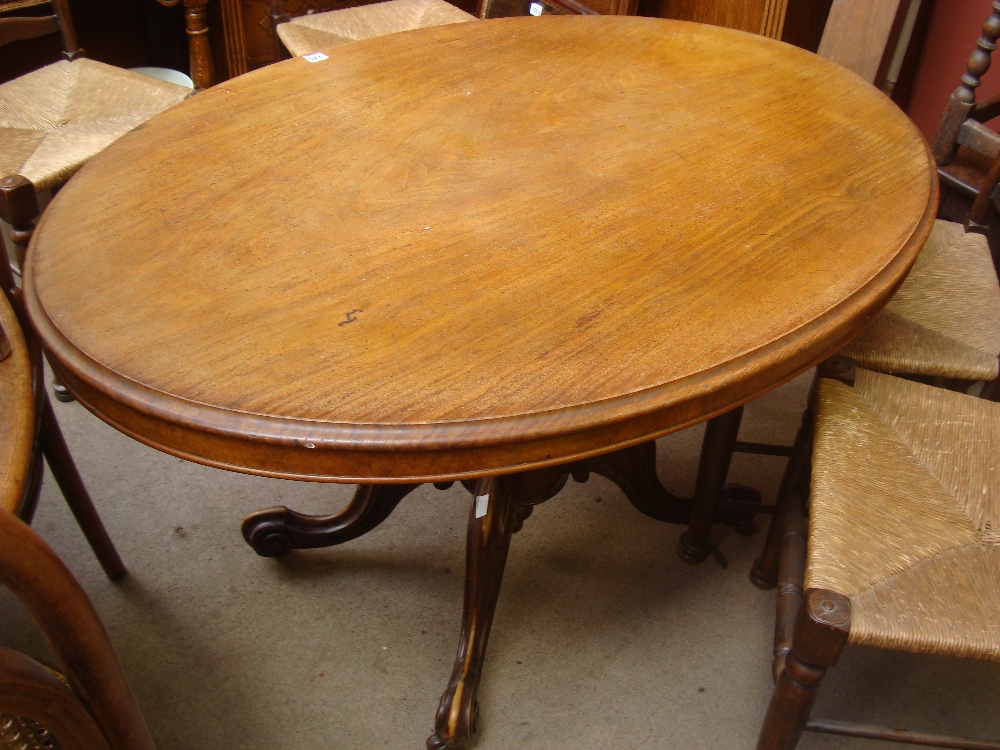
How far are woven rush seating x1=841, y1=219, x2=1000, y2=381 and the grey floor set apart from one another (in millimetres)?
547

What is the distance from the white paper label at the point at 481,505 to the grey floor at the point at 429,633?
34cm

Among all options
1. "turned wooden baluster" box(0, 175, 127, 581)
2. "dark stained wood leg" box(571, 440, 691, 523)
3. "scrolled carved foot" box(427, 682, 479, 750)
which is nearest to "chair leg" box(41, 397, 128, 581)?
"turned wooden baluster" box(0, 175, 127, 581)

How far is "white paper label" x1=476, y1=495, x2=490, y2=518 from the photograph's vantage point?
1427mm

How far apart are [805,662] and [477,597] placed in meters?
0.58

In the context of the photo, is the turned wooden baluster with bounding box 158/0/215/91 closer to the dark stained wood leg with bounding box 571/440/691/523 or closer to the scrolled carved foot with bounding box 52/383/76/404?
the scrolled carved foot with bounding box 52/383/76/404

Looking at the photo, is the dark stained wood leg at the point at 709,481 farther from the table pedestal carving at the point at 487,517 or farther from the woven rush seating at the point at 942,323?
the woven rush seating at the point at 942,323

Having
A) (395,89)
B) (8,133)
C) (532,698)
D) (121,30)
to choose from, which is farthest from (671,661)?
(121,30)

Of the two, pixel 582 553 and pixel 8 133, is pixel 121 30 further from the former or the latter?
pixel 582 553

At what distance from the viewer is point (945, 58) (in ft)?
8.79

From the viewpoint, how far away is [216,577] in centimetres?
174

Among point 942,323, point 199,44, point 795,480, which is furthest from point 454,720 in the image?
point 199,44

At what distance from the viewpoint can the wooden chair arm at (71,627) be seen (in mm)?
667

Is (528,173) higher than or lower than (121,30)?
higher

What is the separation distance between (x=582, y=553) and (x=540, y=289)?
91cm
